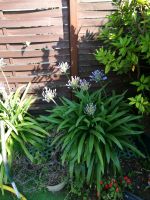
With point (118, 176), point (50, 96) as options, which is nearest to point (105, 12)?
point (50, 96)

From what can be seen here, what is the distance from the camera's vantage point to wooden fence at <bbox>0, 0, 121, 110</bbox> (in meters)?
3.83

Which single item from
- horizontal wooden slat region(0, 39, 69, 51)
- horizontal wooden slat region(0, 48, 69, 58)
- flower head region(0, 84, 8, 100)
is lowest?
flower head region(0, 84, 8, 100)

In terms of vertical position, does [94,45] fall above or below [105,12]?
below

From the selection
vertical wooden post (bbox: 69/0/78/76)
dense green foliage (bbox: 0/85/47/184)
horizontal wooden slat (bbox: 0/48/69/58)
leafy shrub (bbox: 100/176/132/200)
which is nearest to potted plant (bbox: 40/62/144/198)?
leafy shrub (bbox: 100/176/132/200)

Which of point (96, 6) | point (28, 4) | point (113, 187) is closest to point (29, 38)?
point (28, 4)

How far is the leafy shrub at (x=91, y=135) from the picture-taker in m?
3.35

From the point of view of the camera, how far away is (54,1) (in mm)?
3816

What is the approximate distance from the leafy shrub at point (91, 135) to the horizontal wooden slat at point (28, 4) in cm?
97

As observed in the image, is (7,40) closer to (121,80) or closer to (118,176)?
(121,80)

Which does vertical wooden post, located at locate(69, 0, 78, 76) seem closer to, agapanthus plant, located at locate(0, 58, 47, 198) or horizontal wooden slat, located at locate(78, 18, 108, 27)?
horizontal wooden slat, located at locate(78, 18, 108, 27)

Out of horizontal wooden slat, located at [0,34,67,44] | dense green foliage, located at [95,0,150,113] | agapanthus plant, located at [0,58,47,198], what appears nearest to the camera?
dense green foliage, located at [95,0,150,113]

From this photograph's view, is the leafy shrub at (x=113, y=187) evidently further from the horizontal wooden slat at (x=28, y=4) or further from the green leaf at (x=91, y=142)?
the horizontal wooden slat at (x=28, y=4)

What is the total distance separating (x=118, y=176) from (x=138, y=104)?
35.0 inches

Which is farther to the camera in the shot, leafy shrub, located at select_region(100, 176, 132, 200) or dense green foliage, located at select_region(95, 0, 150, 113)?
leafy shrub, located at select_region(100, 176, 132, 200)
